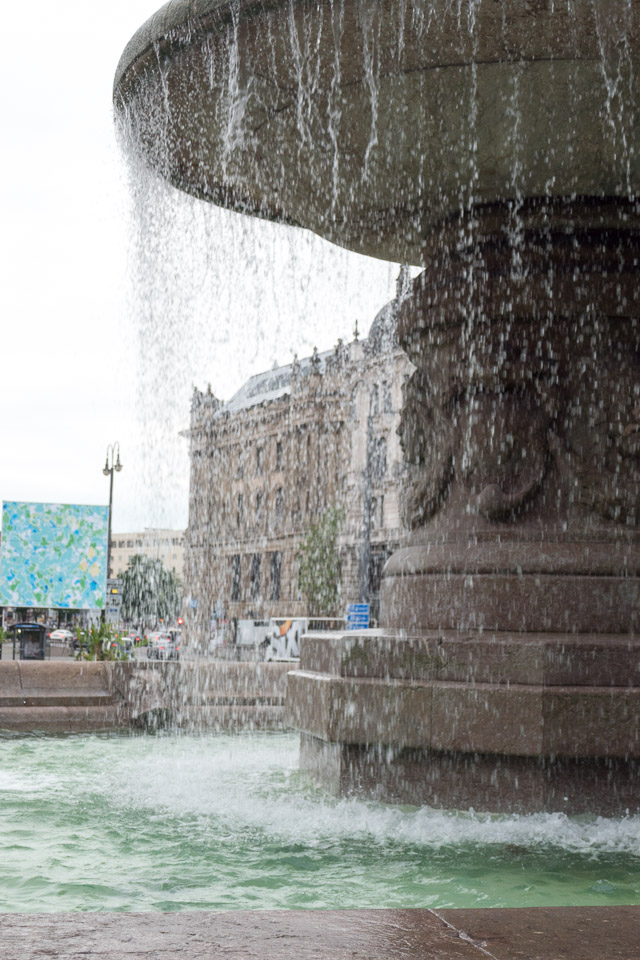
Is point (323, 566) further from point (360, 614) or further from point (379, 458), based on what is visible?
point (360, 614)

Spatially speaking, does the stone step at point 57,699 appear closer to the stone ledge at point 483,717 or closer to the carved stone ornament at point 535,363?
the carved stone ornament at point 535,363

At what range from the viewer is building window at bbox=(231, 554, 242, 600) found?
70.1 meters

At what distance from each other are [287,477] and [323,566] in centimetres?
1400

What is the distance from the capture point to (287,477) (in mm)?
62906

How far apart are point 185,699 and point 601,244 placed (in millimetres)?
5848

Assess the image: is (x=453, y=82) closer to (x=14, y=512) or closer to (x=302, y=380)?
(x=14, y=512)

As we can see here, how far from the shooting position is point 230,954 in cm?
220

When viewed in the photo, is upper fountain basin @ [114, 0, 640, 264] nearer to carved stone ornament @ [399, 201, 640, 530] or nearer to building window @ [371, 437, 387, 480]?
carved stone ornament @ [399, 201, 640, 530]

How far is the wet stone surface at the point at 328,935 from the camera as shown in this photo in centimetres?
221

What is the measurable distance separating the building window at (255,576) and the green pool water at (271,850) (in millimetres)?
61507

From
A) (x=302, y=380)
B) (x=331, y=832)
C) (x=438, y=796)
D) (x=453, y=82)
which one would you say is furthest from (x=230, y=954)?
(x=302, y=380)

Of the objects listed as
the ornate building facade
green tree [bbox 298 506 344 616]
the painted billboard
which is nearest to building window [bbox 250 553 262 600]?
the ornate building facade

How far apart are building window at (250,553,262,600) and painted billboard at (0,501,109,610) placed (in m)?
50.1

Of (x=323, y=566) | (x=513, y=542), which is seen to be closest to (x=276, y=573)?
(x=323, y=566)
